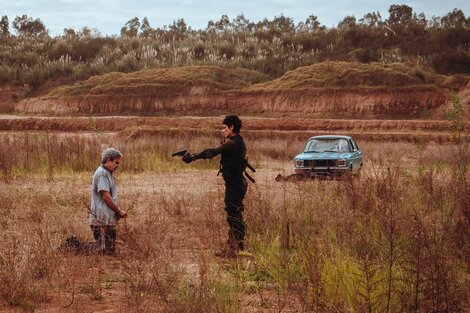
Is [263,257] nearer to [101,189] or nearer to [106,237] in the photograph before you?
[106,237]

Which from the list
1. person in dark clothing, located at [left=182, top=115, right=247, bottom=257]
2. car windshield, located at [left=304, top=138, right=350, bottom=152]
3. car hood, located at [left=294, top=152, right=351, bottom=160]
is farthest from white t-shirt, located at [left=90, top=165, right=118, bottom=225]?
car windshield, located at [left=304, top=138, right=350, bottom=152]

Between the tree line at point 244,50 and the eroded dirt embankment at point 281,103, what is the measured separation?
26.4 feet

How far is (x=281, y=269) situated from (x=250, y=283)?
1.31 ft

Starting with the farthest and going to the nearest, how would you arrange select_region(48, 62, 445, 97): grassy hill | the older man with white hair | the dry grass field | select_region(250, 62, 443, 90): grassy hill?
select_region(48, 62, 445, 97): grassy hill < select_region(250, 62, 443, 90): grassy hill < the older man with white hair < the dry grass field

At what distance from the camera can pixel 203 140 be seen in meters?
31.1

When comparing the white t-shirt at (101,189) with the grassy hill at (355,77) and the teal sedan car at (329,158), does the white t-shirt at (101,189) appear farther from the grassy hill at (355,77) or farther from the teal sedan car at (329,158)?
the grassy hill at (355,77)

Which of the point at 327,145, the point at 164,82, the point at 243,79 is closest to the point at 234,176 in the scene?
the point at 327,145

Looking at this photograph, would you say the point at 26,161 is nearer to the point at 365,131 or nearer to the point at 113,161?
the point at 113,161

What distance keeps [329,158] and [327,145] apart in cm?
130

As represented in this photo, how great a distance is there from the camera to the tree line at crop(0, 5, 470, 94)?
52.8 metres

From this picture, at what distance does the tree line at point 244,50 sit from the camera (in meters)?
52.8

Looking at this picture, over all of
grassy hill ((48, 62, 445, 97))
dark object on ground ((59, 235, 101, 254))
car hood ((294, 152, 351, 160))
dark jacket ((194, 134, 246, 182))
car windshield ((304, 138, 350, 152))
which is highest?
grassy hill ((48, 62, 445, 97))

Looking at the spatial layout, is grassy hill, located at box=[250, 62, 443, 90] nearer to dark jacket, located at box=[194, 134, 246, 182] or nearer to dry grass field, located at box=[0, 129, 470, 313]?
dry grass field, located at box=[0, 129, 470, 313]

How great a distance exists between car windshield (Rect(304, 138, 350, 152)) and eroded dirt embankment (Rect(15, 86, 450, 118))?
789 inches
